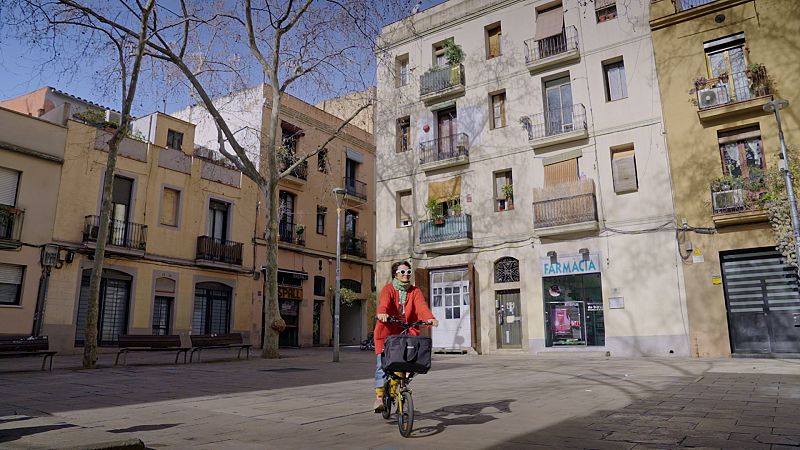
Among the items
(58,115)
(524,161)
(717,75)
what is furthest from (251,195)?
(717,75)

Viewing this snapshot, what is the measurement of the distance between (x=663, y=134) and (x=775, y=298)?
5.89 meters

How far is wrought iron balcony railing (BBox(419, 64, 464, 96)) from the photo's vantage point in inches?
878

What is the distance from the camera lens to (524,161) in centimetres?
2028

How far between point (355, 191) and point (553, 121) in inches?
575

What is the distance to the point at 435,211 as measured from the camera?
2189 centimetres

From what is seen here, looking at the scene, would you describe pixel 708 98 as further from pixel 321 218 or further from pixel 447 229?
pixel 321 218

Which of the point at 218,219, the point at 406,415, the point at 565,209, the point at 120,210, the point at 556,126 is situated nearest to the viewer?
the point at 406,415

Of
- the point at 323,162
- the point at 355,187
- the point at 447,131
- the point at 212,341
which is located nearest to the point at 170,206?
the point at 323,162

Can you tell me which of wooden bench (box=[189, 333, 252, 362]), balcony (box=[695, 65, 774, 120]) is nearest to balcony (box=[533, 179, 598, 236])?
balcony (box=[695, 65, 774, 120])

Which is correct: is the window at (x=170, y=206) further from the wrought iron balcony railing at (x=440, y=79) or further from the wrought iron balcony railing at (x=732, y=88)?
the wrought iron balcony railing at (x=732, y=88)

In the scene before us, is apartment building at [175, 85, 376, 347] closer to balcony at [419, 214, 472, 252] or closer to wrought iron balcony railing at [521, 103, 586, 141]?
balcony at [419, 214, 472, 252]

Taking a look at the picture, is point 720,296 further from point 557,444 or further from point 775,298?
point 557,444

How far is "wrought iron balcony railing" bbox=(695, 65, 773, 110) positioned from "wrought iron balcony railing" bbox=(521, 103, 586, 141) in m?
3.83

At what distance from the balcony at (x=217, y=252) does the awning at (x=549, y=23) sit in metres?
15.8
